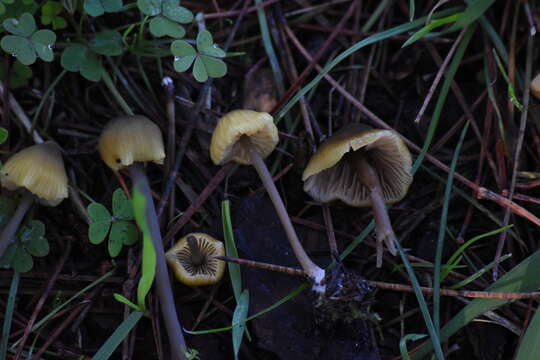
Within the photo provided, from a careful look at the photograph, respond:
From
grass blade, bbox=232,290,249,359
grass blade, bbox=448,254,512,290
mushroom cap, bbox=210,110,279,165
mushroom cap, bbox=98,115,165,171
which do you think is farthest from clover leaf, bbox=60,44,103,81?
grass blade, bbox=448,254,512,290

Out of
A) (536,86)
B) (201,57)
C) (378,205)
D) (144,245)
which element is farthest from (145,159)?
(536,86)

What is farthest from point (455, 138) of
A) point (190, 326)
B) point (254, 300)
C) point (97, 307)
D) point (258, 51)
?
point (97, 307)

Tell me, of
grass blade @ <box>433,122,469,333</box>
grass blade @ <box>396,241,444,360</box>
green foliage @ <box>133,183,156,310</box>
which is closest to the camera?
green foliage @ <box>133,183,156,310</box>

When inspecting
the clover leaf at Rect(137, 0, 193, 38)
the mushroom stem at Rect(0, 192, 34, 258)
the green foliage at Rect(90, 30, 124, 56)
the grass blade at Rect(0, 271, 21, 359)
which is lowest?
the grass blade at Rect(0, 271, 21, 359)

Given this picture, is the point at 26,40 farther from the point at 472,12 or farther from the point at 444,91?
the point at 472,12

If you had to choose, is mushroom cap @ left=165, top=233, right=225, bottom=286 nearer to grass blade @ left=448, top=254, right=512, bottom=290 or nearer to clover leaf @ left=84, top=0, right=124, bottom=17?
grass blade @ left=448, top=254, right=512, bottom=290

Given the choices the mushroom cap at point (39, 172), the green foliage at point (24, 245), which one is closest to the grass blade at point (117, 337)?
the green foliage at point (24, 245)
